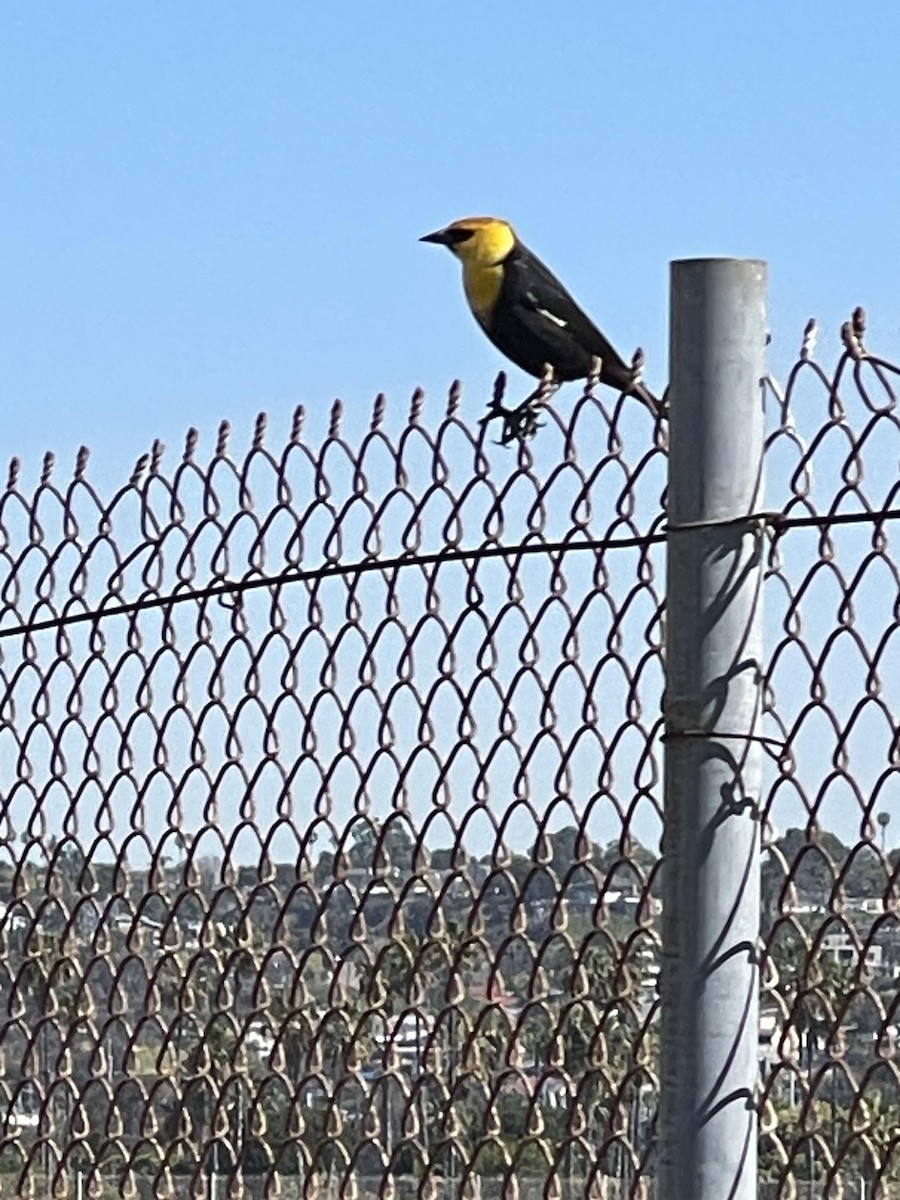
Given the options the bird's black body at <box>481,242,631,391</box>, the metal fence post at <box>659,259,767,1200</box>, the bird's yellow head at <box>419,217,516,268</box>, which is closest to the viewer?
the metal fence post at <box>659,259,767,1200</box>

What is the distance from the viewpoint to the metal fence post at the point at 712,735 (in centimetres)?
262

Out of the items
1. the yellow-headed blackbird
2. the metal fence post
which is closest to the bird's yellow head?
the yellow-headed blackbird

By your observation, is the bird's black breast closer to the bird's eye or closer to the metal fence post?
the bird's eye

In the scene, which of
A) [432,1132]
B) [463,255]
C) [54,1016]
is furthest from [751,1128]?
[463,255]

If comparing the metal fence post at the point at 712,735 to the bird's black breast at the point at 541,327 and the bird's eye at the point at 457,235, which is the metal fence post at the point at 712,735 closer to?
the bird's black breast at the point at 541,327

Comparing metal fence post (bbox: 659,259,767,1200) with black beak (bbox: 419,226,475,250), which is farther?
black beak (bbox: 419,226,475,250)

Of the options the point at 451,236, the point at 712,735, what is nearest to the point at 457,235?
the point at 451,236

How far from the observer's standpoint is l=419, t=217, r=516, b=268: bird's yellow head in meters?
4.51

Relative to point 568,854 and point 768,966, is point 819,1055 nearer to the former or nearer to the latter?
point 768,966

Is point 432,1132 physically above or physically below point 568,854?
below

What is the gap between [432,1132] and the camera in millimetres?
3459

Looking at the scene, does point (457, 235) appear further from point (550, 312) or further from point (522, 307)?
point (550, 312)

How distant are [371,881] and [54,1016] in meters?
0.90

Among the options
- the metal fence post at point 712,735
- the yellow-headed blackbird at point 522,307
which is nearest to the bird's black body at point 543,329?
the yellow-headed blackbird at point 522,307
